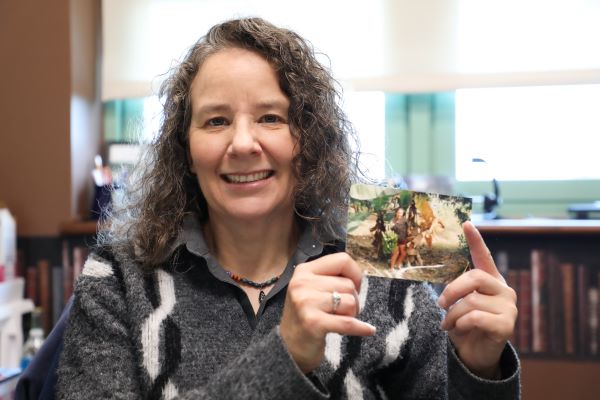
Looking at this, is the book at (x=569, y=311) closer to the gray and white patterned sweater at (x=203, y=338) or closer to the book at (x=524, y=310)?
the book at (x=524, y=310)

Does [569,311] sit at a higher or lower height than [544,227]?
lower

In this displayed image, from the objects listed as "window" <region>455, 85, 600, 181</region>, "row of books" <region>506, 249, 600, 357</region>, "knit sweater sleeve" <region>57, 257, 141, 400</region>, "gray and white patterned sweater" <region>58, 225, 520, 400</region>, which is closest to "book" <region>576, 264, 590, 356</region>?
"row of books" <region>506, 249, 600, 357</region>

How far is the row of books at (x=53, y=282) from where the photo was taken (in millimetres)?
2070

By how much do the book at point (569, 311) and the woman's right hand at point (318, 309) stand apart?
1170mm

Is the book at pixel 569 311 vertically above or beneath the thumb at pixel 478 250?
beneath

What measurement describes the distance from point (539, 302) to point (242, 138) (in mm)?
1198

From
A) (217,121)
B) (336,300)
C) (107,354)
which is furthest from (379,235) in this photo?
(107,354)

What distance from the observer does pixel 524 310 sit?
1810mm

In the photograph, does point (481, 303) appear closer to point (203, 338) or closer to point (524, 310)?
point (203, 338)

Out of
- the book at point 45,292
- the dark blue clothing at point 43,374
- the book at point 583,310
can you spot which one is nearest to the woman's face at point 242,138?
the dark blue clothing at point 43,374

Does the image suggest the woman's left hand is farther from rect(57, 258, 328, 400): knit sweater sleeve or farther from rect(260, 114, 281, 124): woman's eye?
rect(260, 114, 281, 124): woman's eye

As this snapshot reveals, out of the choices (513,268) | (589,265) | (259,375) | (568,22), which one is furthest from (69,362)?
(568,22)

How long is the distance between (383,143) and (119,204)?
112cm

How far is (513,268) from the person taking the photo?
1829mm
